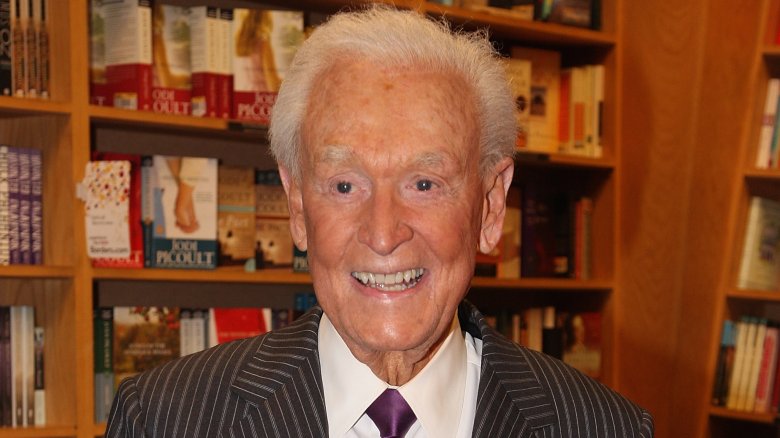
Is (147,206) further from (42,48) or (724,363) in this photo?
(724,363)

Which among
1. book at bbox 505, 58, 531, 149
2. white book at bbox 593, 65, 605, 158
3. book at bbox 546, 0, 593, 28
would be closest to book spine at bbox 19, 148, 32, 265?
book at bbox 505, 58, 531, 149

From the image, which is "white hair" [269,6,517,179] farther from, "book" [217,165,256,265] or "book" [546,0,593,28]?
"book" [546,0,593,28]

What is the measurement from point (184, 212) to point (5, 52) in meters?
0.64

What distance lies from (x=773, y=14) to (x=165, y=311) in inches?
83.2

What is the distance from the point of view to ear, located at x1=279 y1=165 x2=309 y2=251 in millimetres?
1546

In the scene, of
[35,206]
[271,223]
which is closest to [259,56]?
[271,223]

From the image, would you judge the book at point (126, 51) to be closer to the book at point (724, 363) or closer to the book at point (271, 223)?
the book at point (271, 223)

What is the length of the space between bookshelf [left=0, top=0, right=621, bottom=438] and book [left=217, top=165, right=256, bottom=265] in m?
0.06

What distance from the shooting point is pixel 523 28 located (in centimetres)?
351

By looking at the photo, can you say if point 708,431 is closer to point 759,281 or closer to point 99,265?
point 759,281

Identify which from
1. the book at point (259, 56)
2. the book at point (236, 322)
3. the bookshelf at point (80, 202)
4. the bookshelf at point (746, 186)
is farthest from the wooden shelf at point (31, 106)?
the bookshelf at point (746, 186)

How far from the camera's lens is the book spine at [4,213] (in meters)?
2.73

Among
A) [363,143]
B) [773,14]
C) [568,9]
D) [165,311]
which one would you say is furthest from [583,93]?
[363,143]

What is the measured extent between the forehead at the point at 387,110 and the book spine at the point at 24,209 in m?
1.54
